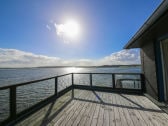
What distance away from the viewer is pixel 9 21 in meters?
5.85

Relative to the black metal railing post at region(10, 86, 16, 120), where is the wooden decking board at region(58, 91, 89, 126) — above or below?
below

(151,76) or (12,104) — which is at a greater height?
(151,76)

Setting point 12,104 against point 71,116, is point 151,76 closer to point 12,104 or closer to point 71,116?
point 71,116

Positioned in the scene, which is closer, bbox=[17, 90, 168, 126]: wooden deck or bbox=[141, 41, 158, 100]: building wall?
bbox=[17, 90, 168, 126]: wooden deck

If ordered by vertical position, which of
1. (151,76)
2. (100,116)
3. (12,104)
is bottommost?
(100,116)

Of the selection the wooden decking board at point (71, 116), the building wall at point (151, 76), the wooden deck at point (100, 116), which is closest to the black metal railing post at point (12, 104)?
the wooden deck at point (100, 116)

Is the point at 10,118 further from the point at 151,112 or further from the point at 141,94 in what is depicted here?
the point at 141,94

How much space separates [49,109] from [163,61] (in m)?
4.22

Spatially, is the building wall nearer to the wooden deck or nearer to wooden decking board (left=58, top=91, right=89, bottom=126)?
the wooden deck

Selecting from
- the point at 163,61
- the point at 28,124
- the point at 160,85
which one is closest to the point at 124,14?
the point at 163,61

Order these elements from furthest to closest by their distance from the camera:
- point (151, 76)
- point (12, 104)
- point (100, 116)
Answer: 1. point (151, 76)
2. point (100, 116)
3. point (12, 104)

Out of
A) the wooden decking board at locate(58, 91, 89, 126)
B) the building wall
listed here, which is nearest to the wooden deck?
the wooden decking board at locate(58, 91, 89, 126)

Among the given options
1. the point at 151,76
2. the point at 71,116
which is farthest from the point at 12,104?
Answer: the point at 151,76

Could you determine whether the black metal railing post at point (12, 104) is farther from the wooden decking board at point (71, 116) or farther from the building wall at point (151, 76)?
the building wall at point (151, 76)
